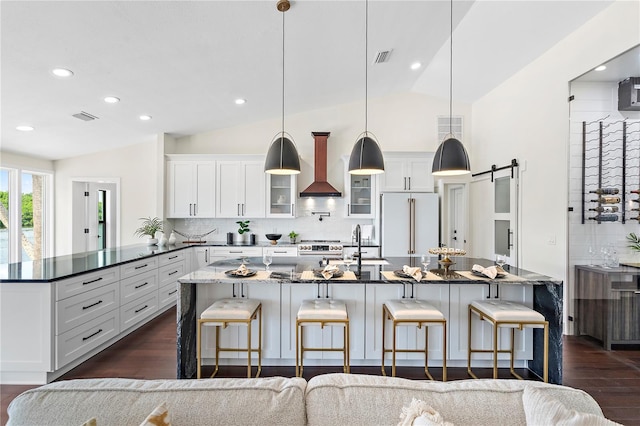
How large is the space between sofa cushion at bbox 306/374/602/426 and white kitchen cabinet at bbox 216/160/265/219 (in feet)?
14.9

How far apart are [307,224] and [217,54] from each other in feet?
10.8

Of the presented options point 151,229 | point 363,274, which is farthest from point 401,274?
point 151,229

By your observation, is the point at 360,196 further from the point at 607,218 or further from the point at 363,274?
the point at 607,218

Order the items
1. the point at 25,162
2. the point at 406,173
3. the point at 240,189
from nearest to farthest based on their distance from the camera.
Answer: the point at 25,162
the point at 406,173
the point at 240,189

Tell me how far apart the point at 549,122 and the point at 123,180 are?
6.67 meters

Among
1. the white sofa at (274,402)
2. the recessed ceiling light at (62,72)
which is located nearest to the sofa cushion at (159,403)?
the white sofa at (274,402)

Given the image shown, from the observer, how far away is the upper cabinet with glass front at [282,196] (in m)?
5.45

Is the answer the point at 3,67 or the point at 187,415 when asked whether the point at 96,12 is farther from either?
the point at 187,415

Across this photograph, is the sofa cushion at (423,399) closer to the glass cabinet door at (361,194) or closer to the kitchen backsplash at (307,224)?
the glass cabinet door at (361,194)

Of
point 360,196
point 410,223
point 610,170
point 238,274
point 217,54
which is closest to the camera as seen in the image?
point 238,274

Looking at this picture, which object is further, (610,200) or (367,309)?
(610,200)

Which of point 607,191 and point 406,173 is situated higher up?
point 406,173

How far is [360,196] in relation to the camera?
552 cm

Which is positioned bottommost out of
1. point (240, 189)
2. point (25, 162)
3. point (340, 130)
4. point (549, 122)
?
point (240, 189)
